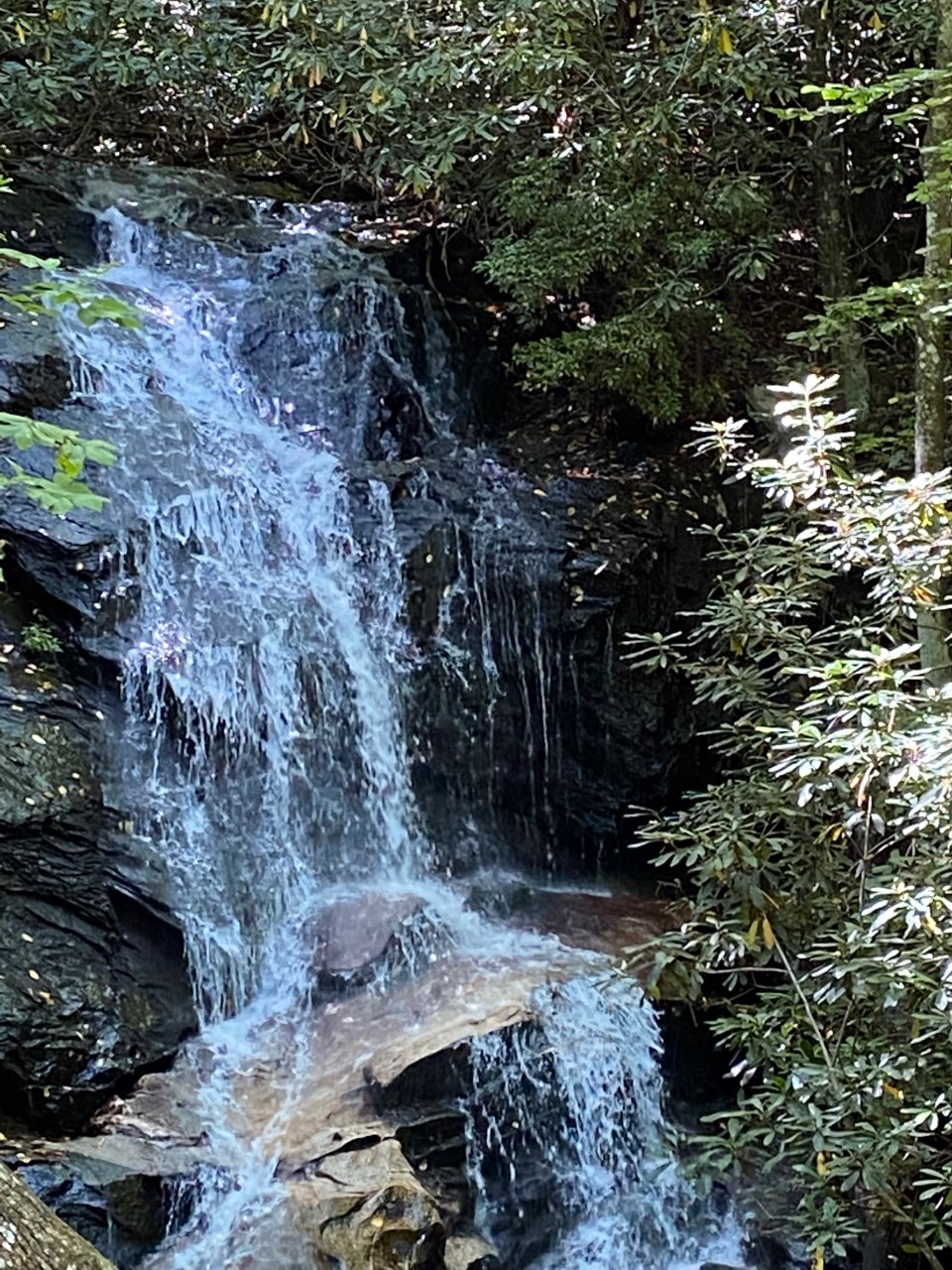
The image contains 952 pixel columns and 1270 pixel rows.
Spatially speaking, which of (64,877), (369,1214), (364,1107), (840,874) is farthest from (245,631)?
(840,874)

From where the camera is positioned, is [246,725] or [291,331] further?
[291,331]

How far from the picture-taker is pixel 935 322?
543cm

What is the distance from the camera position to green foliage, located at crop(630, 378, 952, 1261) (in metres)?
3.89

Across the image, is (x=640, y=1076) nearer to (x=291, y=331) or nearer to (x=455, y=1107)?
(x=455, y=1107)

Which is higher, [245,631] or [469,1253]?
[245,631]

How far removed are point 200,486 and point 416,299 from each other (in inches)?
108

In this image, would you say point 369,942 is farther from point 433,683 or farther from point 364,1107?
point 433,683

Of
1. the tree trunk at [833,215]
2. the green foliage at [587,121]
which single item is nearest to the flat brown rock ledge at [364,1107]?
the tree trunk at [833,215]

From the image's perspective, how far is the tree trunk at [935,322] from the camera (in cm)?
502

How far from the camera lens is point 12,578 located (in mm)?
6977

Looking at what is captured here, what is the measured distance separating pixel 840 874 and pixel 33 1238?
11.4 ft

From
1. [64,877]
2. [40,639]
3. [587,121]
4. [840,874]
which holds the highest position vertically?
[587,121]

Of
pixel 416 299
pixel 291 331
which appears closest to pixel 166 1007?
pixel 291 331

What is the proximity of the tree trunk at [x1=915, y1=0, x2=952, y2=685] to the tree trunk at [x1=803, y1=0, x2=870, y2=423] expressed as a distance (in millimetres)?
2144
